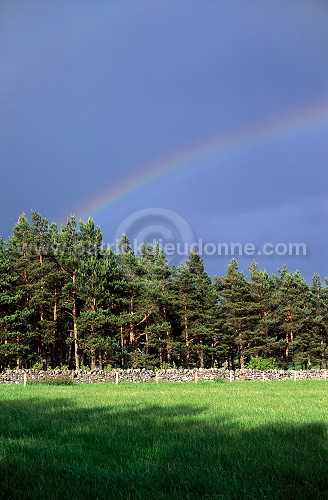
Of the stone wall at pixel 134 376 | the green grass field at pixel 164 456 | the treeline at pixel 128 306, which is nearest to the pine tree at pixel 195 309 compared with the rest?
the treeline at pixel 128 306

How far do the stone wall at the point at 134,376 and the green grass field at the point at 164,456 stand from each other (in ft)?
70.6

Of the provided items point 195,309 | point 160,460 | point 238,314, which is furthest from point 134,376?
point 160,460

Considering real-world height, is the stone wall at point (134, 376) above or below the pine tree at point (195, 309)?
below

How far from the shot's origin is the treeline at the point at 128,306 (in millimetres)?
45312

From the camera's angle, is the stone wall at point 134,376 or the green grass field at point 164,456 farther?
the stone wall at point 134,376

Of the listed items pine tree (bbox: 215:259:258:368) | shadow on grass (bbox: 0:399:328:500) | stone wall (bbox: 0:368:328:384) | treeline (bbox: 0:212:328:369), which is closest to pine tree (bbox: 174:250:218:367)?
treeline (bbox: 0:212:328:369)

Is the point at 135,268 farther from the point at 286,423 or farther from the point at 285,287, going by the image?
the point at 286,423

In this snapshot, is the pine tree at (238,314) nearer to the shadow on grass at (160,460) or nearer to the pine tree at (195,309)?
the pine tree at (195,309)

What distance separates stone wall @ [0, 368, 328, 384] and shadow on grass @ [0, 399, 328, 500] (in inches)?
874

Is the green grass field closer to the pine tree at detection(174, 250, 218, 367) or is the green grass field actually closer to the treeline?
the treeline

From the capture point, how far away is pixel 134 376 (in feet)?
115

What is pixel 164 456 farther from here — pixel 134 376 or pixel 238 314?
pixel 238 314

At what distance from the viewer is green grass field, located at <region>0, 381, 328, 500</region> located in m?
5.32

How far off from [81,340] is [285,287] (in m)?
34.4
